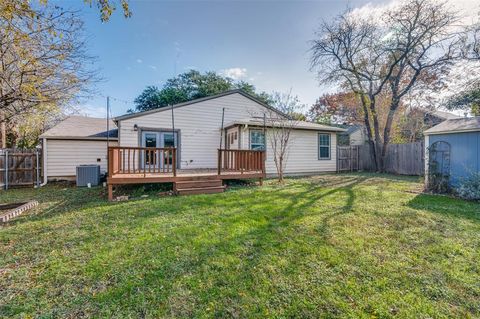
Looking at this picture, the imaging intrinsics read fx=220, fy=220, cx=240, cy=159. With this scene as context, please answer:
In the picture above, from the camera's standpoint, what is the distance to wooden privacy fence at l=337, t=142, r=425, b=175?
11484 mm

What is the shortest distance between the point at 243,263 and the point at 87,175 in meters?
9.03

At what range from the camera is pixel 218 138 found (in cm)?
1119

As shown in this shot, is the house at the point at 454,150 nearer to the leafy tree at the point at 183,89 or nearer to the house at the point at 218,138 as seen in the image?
the house at the point at 218,138

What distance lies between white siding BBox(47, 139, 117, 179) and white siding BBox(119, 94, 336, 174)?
2575 mm

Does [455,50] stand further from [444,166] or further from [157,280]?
[157,280]

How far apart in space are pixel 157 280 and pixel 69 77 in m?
6.47

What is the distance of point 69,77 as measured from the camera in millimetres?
6148

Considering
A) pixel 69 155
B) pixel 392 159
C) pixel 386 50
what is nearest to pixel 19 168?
pixel 69 155

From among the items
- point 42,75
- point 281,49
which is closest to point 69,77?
point 42,75

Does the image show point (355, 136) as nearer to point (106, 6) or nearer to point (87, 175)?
A: point (87, 175)

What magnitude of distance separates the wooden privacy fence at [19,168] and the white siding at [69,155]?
0.49 m

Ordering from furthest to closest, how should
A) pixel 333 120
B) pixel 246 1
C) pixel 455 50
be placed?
pixel 333 120 < pixel 455 50 < pixel 246 1

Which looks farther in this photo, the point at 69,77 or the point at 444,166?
the point at 444,166

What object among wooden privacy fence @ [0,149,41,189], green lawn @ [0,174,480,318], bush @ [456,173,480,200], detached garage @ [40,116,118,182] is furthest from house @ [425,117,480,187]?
wooden privacy fence @ [0,149,41,189]
